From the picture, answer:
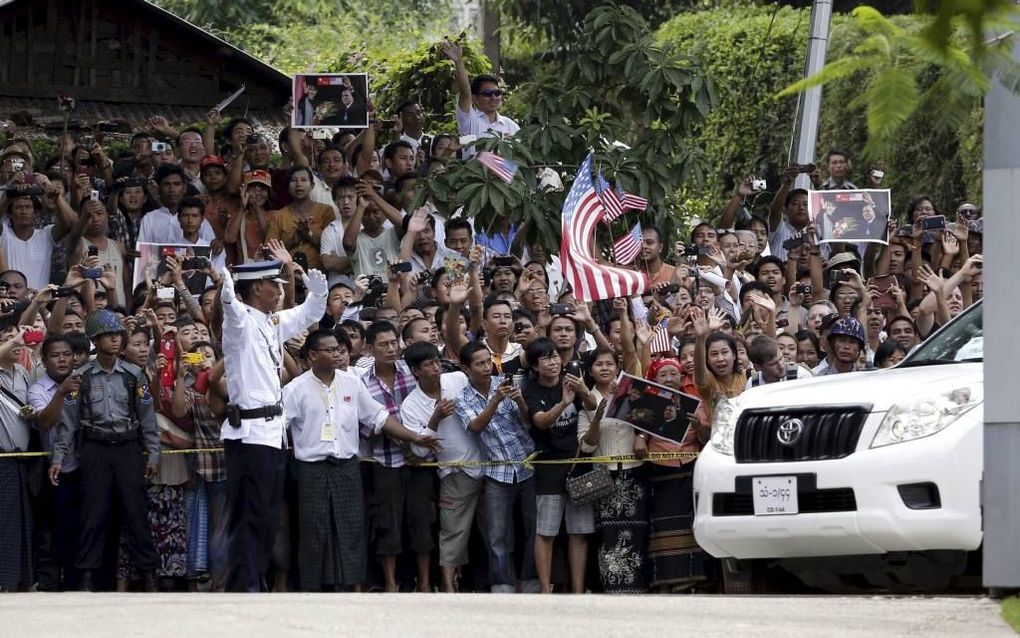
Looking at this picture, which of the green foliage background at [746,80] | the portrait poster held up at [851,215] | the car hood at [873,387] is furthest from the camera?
the green foliage background at [746,80]

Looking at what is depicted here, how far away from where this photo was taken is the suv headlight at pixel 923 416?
950cm

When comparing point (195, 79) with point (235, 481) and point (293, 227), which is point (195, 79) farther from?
point (235, 481)

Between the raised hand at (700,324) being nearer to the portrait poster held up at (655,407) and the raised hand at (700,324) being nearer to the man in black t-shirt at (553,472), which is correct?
the portrait poster held up at (655,407)

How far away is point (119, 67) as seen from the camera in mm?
19297

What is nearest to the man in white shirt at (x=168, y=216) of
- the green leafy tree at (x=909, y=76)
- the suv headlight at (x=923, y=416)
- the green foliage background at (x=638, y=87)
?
the green foliage background at (x=638, y=87)

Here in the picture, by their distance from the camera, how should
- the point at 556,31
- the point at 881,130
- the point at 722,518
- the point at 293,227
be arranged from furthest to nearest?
the point at 556,31, the point at 293,227, the point at 722,518, the point at 881,130

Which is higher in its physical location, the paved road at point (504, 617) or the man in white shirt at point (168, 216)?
the man in white shirt at point (168, 216)

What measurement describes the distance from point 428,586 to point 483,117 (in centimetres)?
595

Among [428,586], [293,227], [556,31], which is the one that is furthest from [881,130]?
[556,31]

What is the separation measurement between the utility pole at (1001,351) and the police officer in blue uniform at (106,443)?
6.56 meters

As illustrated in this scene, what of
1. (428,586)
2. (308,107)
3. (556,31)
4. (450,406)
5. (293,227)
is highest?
(556,31)

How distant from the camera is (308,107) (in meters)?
17.5

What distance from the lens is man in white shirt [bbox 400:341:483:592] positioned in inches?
539

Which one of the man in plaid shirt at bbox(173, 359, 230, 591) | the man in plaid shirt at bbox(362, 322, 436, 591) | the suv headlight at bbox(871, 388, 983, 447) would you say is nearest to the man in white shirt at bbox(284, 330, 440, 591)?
the man in plaid shirt at bbox(362, 322, 436, 591)
